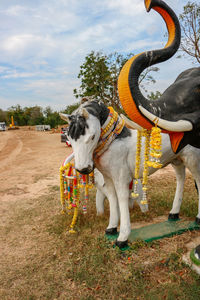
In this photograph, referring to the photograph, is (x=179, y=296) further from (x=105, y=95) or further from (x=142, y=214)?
(x=105, y=95)

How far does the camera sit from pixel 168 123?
5.19 feet

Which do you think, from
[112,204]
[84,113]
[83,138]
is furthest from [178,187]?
[84,113]

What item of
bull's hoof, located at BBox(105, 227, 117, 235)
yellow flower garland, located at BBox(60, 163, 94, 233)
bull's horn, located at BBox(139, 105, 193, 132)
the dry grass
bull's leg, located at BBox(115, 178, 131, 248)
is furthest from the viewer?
yellow flower garland, located at BBox(60, 163, 94, 233)

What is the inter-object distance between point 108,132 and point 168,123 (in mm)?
1104

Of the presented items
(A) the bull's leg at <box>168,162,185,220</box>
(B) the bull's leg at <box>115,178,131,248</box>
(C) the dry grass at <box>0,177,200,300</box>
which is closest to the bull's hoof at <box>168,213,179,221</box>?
(A) the bull's leg at <box>168,162,185,220</box>

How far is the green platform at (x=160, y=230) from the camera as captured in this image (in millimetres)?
3057

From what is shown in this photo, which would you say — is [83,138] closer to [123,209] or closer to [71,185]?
[123,209]

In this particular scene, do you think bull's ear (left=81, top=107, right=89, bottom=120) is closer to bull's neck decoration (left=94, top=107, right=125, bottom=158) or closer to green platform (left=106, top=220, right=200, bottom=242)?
bull's neck decoration (left=94, top=107, right=125, bottom=158)

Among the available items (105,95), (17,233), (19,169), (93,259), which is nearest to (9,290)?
(93,259)

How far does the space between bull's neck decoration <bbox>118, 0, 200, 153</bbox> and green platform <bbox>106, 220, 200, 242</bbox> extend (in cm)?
177

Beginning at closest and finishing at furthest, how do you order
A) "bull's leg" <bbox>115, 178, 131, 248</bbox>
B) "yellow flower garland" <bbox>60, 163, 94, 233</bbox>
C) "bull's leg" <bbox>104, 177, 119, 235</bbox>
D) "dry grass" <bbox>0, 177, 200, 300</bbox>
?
1. "dry grass" <bbox>0, 177, 200, 300</bbox>
2. "bull's leg" <bbox>115, 178, 131, 248</bbox>
3. "bull's leg" <bbox>104, 177, 119, 235</bbox>
4. "yellow flower garland" <bbox>60, 163, 94, 233</bbox>

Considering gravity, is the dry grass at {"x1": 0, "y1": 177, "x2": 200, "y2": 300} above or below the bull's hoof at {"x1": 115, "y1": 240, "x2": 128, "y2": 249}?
below

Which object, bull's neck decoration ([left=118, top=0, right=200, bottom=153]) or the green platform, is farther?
the green platform

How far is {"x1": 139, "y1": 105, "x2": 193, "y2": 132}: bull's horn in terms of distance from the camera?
61.8 inches
